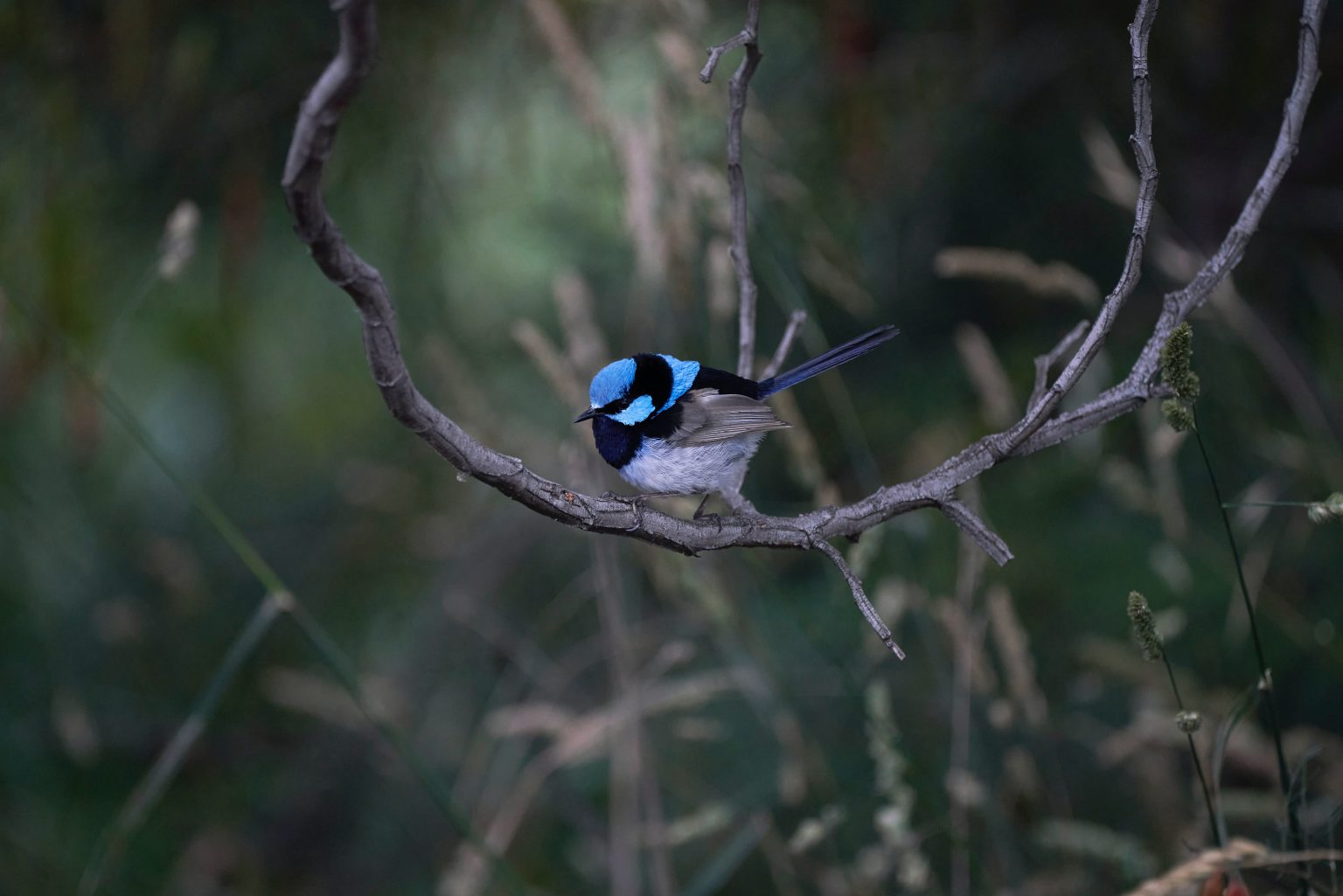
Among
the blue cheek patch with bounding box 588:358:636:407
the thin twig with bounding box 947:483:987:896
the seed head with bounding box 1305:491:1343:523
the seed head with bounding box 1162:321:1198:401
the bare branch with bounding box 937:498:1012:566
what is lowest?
the thin twig with bounding box 947:483:987:896

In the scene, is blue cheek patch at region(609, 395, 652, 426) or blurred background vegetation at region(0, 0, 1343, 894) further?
blurred background vegetation at region(0, 0, 1343, 894)

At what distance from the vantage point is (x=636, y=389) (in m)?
1.98

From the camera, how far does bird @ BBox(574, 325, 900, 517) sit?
1870 mm

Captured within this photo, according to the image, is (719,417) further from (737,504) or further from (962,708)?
(962,708)

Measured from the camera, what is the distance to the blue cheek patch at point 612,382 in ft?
6.38

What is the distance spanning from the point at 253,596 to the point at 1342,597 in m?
3.27

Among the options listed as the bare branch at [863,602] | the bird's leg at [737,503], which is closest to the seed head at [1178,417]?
the bare branch at [863,602]

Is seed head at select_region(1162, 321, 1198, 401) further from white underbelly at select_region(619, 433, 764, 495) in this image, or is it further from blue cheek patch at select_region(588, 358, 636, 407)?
blue cheek patch at select_region(588, 358, 636, 407)

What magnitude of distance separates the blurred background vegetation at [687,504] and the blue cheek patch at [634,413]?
5.1 inches

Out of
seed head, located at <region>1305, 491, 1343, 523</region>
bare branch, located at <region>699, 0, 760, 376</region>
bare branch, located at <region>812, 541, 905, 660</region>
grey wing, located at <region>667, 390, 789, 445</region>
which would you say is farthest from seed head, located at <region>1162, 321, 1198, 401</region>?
grey wing, located at <region>667, 390, 789, 445</region>

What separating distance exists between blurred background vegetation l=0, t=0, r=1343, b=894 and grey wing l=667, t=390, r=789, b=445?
12 centimetres

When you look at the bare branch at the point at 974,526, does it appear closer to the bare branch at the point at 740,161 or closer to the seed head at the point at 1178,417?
the seed head at the point at 1178,417

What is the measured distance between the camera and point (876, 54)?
10.1ft

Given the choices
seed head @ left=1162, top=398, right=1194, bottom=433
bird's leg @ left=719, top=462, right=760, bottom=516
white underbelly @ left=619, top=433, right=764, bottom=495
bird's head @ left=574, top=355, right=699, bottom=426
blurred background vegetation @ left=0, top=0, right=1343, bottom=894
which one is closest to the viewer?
seed head @ left=1162, top=398, right=1194, bottom=433
